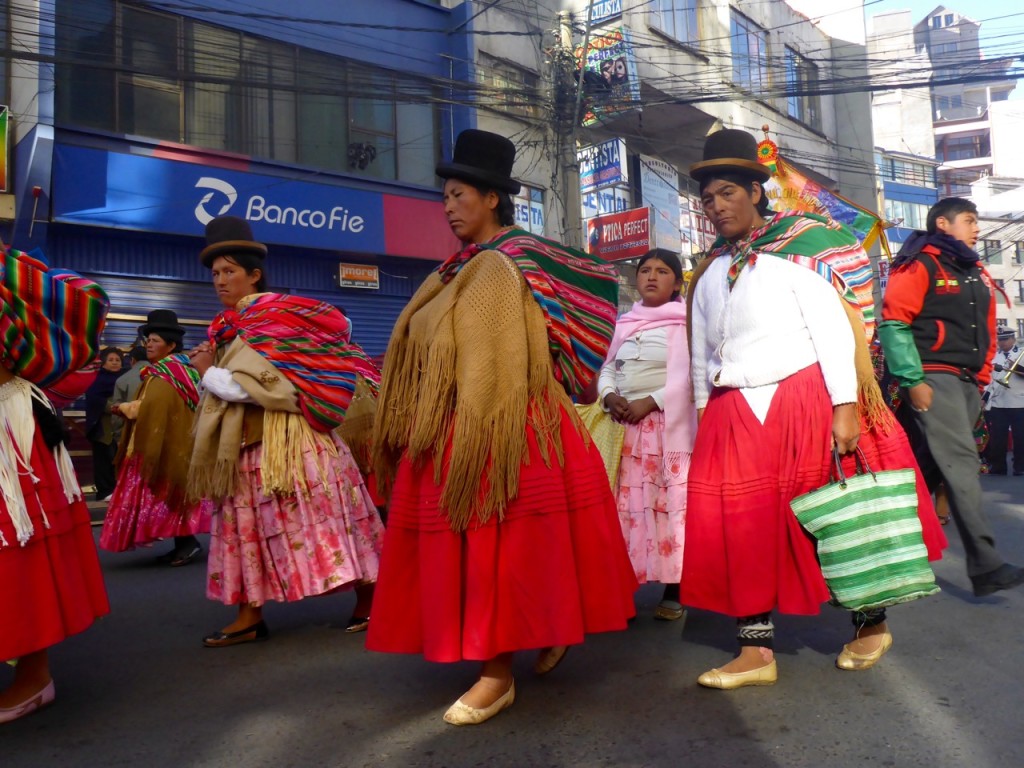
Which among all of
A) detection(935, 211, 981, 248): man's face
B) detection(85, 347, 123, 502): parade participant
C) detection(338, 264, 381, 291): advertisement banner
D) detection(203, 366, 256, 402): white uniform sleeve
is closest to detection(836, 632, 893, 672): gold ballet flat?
detection(935, 211, 981, 248): man's face

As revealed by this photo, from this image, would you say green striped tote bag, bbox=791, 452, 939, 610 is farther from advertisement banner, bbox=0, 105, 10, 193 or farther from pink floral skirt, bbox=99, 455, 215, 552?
advertisement banner, bbox=0, 105, 10, 193

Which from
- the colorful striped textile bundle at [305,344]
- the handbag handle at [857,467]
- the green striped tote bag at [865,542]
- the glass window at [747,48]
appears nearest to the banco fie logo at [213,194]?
the colorful striped textile bundle at [305,344]

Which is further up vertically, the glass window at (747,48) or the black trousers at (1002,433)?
the glass window at (747,48)

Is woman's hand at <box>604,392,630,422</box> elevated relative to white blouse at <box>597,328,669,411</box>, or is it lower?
lower

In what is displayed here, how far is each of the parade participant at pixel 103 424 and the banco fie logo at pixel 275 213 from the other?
359cm

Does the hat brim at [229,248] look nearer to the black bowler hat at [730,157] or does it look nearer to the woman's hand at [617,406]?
the woman's hand at [617,406]

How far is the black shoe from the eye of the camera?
420 cm

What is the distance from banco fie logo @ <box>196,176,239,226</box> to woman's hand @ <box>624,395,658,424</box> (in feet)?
33.5

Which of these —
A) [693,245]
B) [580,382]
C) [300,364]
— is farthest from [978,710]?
[693,245]

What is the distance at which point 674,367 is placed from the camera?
4648 millimetres

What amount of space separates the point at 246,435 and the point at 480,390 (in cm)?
169

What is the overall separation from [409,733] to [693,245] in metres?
21.1

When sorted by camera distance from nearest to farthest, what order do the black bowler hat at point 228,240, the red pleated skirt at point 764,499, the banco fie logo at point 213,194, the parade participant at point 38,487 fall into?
the parade participant at point 38,487 < the red pleated skirt at point 764,499 < the black bowler hat at point 228,240 < the banco fie logo at point 213,194

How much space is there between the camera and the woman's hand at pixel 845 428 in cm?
322
